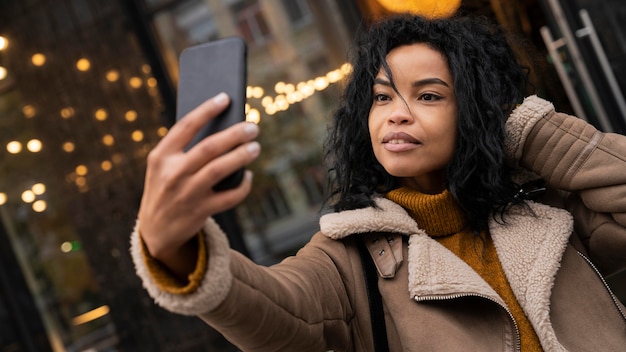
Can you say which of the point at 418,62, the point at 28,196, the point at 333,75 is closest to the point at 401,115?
the point at 418,62

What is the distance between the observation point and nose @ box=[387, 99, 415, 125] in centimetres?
184

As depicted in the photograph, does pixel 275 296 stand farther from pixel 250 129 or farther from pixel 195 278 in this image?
pixel 250 129

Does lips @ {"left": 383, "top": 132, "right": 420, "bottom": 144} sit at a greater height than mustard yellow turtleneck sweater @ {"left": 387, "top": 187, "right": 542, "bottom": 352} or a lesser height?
greater

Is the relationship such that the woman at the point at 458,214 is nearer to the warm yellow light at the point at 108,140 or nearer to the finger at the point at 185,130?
the finger at the point at 185,130

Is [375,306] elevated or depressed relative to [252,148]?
depressed

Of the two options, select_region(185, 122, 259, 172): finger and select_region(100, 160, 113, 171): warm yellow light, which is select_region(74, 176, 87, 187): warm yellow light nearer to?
select_region(100, 160, 113, 171): warm yellow light

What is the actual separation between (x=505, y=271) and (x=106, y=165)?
437 cm

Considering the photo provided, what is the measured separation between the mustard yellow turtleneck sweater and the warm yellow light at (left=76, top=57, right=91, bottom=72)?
427cm

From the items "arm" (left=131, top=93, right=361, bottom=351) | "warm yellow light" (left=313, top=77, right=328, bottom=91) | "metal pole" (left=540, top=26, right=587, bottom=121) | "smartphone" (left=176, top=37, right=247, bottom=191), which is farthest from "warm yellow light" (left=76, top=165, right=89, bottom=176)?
"smartphone" (left=176, top=37, right=247, bottom=191)

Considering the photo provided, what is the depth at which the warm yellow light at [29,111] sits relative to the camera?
580cm

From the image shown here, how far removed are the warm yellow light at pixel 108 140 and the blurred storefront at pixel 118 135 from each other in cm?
1

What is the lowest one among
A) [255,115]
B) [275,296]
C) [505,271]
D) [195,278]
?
[505,271]

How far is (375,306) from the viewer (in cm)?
176

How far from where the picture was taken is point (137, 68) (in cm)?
558
